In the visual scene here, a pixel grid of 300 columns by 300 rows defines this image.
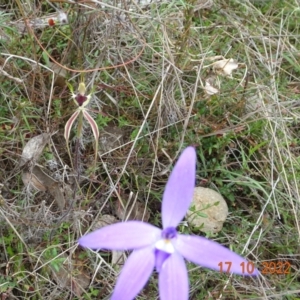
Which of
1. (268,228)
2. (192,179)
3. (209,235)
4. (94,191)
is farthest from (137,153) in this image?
(192,179)

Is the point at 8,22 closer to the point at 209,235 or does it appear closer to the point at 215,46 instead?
the point at 215,46

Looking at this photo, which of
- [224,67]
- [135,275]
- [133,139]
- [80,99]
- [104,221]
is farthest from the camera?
[224,67]

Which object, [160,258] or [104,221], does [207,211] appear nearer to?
[104,221]

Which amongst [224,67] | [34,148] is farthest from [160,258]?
[224,67]

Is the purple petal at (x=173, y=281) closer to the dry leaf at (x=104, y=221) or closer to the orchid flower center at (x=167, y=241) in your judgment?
the orchid flower center at (x=167, y=241)

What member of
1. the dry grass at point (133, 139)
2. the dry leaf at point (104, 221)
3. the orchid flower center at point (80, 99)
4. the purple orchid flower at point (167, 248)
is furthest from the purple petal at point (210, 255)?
the dry leaf at point (104, 221)

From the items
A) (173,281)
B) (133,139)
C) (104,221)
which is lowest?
(104,221)

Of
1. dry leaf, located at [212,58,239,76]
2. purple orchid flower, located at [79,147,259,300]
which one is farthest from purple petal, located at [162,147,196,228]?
dry leaf, located at [212,58,239,76]
